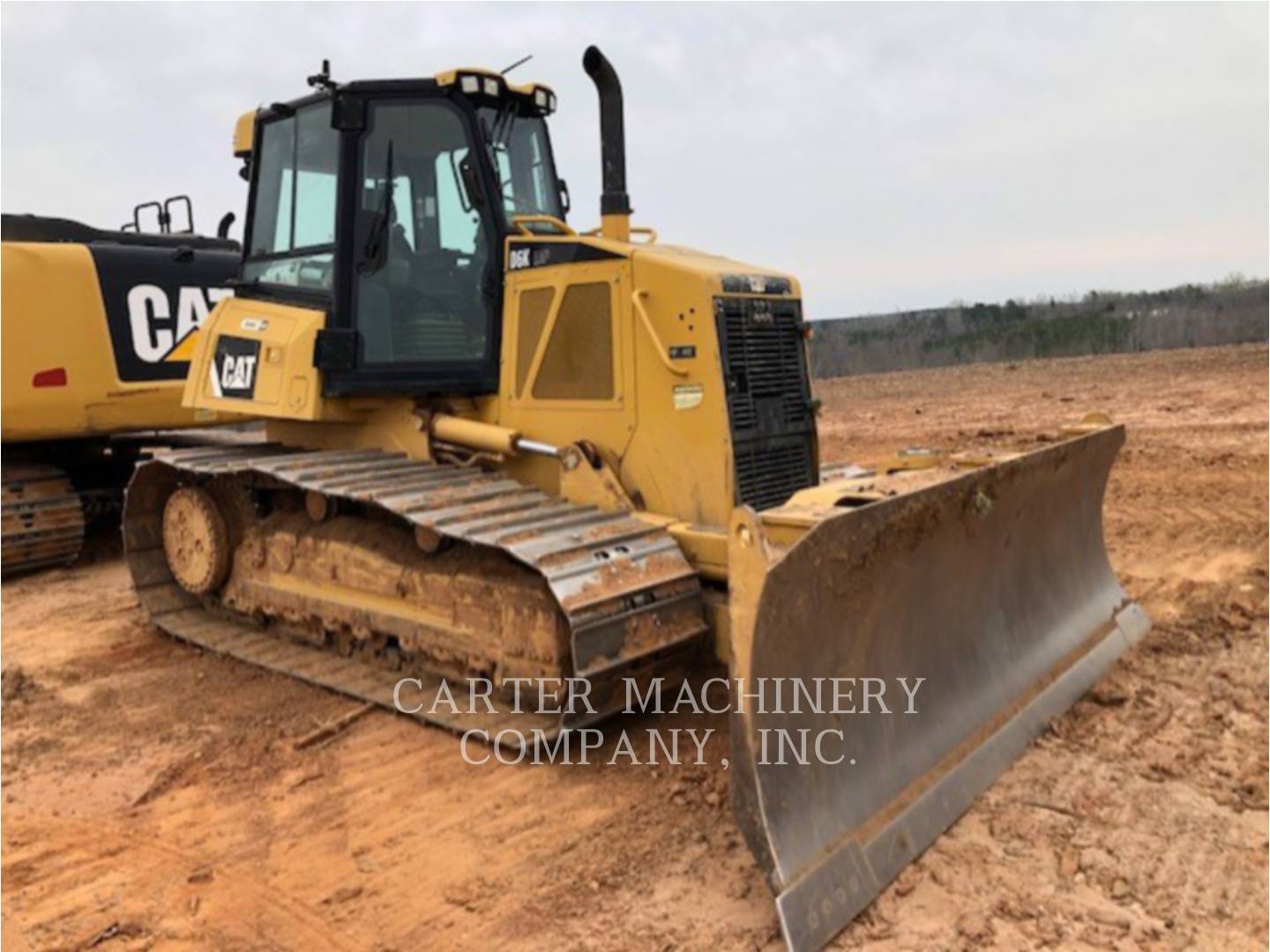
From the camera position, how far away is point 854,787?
333 cm

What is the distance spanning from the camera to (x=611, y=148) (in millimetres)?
5074

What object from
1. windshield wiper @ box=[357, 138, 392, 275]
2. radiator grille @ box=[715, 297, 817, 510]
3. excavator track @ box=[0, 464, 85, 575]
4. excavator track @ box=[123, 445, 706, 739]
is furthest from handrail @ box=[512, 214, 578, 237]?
excavator track @ box=[0, 464, 85, 575]

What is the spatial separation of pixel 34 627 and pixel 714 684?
455 cm

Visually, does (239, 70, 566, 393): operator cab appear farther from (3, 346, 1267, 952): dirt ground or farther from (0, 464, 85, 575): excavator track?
(0, 464, 85, 575): excavator track

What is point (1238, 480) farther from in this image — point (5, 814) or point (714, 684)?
point (5, 814)

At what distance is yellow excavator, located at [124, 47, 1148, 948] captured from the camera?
11.1ft

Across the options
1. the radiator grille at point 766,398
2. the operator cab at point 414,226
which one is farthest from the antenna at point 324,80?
the radiator grille at point 766,398

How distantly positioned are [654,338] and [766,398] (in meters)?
0.62

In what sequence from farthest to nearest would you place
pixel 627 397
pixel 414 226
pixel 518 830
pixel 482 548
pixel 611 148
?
pixel 414 226, pixel 611 148, pixel 627 397, pixel 482 548, pixel 518 830

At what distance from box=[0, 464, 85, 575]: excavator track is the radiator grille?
5.88 meters

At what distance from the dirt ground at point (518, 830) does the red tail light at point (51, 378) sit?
2.51 m

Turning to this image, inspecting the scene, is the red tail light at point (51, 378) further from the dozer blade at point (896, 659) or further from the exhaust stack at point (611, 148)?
the dozer blade at point (896, 659)

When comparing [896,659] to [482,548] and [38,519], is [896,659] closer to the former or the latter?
[482,548]

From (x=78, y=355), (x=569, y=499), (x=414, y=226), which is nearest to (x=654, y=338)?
(x=569, y=499)
